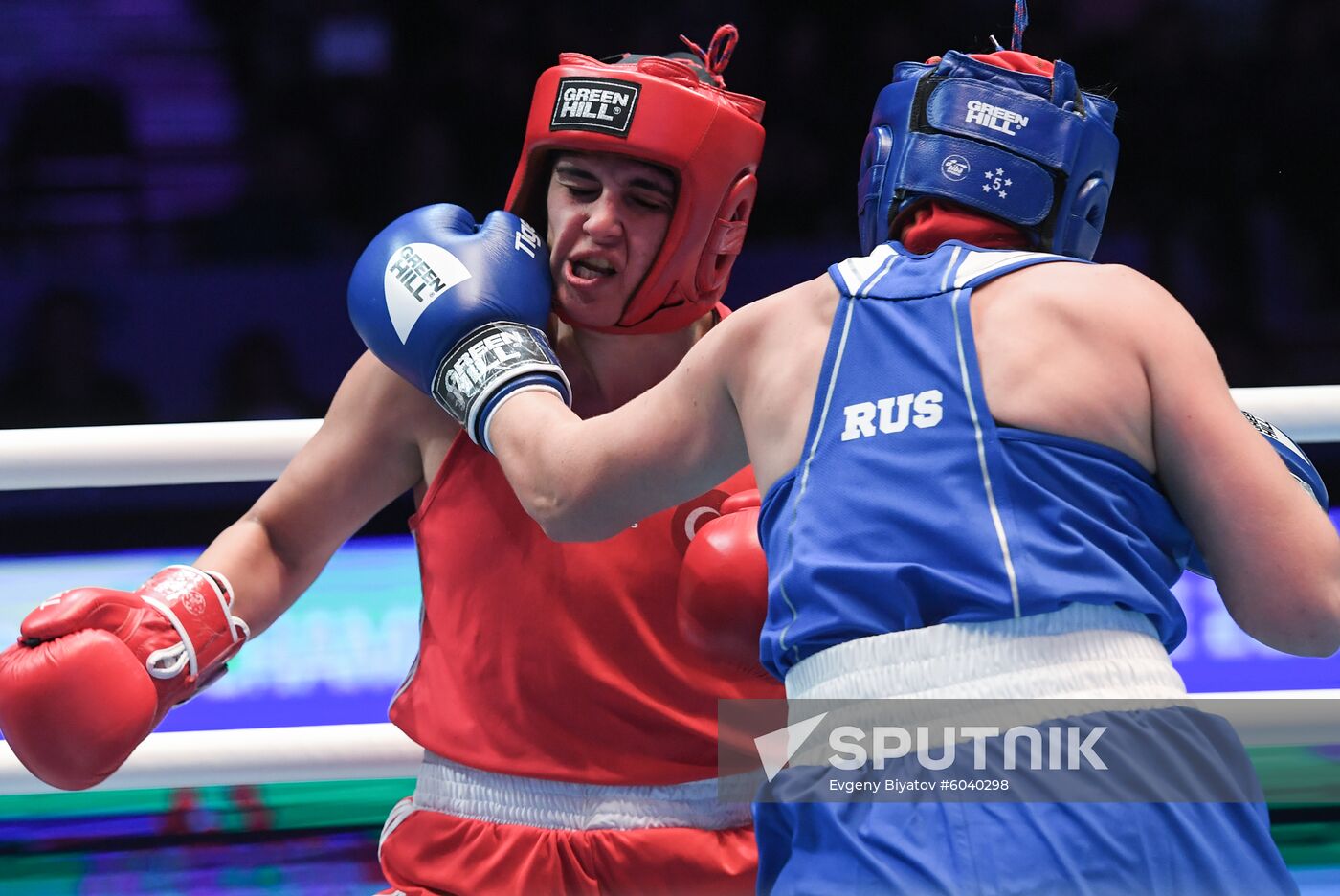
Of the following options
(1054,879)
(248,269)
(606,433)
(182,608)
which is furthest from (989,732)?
(248,269)

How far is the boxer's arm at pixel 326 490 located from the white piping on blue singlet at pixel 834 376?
78 centimetres

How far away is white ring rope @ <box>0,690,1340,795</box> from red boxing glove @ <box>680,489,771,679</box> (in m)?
0.65

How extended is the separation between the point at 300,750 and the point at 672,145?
3.54 ft

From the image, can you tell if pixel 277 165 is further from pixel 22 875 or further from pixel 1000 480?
pixel 1000 480

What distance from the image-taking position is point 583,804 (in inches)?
75.9

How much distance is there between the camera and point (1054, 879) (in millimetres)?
1246

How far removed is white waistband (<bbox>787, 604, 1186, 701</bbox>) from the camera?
1.34 m

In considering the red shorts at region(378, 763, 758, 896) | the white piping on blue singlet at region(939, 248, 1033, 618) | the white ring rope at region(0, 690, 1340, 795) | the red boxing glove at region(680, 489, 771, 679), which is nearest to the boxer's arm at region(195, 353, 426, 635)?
the white ring rope at region(0, 690, 1340, 795)

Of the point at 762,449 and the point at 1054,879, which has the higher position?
the point at 762,449

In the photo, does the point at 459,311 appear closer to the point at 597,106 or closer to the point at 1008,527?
the point at 597,106

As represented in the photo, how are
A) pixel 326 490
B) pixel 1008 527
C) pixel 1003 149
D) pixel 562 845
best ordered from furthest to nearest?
pixel 326 490, pixel 562 845, pixel 1003 149, pixel 1008 527

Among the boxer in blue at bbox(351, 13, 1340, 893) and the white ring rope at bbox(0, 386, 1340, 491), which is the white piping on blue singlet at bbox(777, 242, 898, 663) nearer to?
the boxer in blue at bbox(351, 13, 1340, 893)

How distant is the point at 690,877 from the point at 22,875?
158 centimetres

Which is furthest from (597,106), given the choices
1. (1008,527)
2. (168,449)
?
(1008,527)
